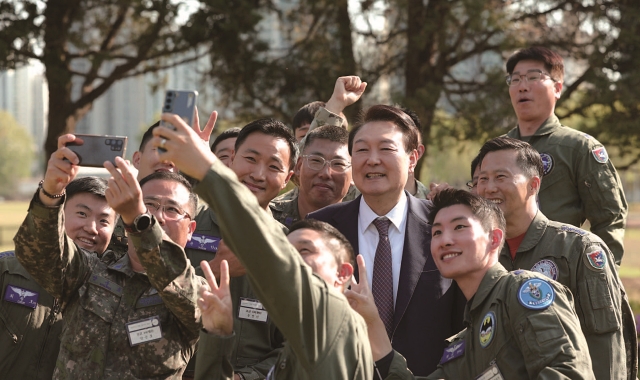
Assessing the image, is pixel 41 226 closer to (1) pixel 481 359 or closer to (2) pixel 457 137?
(1) pixel 481 359

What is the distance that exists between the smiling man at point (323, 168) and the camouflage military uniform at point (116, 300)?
58.8 inches

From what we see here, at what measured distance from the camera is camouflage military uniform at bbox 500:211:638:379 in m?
4.28

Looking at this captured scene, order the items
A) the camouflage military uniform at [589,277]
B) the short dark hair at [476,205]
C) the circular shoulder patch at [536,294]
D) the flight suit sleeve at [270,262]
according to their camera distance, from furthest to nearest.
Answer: the camouflage military uniform at [589,277], the short dark hair at [476,205], the circular shoulder patch at [536,294], the flight suit sleeve at [270,262]

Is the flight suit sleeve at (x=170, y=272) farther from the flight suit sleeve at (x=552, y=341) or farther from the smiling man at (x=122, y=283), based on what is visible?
the flight suit sleeve at (x=552, y=341)

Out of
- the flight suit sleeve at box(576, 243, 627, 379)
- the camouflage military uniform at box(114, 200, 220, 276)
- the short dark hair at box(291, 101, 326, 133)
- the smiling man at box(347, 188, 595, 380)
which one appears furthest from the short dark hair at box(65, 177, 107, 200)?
the flight suit sleeve at box(576, 243, 627, 379)

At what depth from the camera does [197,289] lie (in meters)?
3.73

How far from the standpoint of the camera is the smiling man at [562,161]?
5.34 m

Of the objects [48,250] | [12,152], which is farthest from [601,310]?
[12,152]

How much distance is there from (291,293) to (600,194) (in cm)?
311

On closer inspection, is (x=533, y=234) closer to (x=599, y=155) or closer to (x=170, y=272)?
(x=599, y=155)

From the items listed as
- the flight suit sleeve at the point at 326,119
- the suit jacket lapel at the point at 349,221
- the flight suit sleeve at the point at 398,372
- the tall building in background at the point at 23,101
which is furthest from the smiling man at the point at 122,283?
the tall building in background at the point at 23,101

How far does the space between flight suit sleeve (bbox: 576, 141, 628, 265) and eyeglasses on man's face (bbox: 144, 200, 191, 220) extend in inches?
102

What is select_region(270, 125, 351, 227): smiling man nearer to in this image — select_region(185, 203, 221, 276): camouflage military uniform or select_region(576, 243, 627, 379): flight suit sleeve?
select_region(185, 203, 221, 276): camouflage military uniform

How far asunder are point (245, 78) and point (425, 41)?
2.34m
